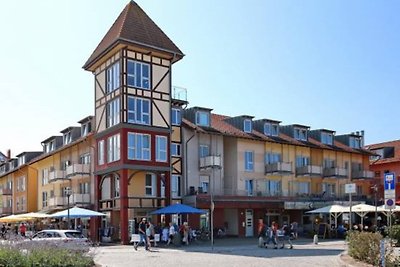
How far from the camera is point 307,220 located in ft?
173

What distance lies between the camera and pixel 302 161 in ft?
178

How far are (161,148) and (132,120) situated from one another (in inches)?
128

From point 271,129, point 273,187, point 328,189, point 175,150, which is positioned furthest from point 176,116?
point 328,189

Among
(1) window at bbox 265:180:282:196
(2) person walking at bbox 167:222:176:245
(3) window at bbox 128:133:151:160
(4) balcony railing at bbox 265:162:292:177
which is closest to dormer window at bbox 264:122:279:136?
(4) balcony railing at bbox 265:162:292:177

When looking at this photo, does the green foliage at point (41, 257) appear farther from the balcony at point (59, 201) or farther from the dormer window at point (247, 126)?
the balcony at point (59, 201)

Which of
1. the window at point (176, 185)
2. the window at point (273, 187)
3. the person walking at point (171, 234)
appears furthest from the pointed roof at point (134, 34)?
the window at point (273, 187)

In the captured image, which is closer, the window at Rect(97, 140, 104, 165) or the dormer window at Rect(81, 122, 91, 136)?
the window at Rect(97, 140, 104, 165)

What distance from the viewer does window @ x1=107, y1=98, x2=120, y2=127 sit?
41.0 m

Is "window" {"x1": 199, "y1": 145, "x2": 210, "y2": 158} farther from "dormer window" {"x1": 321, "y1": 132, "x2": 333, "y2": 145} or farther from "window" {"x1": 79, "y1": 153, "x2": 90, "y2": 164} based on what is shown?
"dormer window" {"x1": 321, "y1": 132, "x2": 333, "y2": 145}

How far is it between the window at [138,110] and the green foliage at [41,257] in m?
22.6

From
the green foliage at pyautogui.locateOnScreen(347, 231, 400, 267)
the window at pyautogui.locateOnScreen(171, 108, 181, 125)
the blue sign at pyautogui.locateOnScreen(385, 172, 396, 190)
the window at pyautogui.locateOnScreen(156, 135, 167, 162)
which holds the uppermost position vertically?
the window at pyautogui.locateOnScreen(171, 108, 181, 125)

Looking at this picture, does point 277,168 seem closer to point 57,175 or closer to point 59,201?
point 59,201

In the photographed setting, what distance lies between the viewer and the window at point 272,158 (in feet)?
166

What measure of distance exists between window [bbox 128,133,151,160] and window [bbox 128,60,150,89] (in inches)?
147
